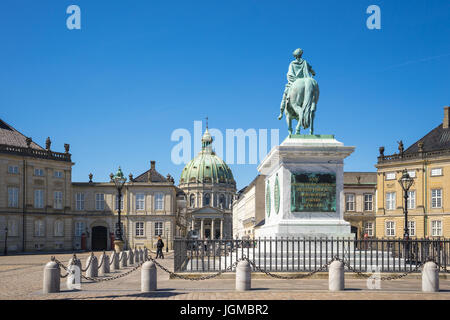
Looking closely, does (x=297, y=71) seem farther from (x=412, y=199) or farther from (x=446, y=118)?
(x=446, y=118)

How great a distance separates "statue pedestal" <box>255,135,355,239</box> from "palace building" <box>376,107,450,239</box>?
36.2 metres

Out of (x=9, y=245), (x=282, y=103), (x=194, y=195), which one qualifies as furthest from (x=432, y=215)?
(x=194, y=195)

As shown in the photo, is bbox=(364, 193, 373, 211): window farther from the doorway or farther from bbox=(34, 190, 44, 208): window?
bbox=(34, 190, 44, 208): window

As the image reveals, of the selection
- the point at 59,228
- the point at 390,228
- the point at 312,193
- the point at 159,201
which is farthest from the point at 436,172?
the point at 59,228

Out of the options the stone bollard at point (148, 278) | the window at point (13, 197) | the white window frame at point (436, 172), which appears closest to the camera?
the stone bollard at point (148, 278)

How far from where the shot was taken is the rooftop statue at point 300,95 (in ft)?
71.8

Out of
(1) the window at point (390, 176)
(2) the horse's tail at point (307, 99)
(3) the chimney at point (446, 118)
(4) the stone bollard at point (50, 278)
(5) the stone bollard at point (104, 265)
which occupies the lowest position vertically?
(5) the stone bollard at point (104, 265)

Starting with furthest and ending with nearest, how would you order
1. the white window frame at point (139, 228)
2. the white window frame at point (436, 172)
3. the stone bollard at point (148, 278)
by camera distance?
1. the white window frame at point (139, 228)
2. the white window frame at point (436, 172)
3. the stone bollard at point (148, 278)

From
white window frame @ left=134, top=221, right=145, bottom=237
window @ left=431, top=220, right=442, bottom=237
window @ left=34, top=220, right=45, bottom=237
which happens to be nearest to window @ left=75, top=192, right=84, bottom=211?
white window frame @ left=134, top=221, right=145, bottom=237

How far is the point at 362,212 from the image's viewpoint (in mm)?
75375

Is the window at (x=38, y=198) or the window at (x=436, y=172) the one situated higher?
the window at (x=436, y=172)

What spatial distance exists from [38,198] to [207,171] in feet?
426

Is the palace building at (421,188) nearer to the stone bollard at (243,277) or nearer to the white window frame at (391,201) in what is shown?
the white window frame at (391,201)

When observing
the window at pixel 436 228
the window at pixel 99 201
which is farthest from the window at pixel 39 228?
the window at pixel 436 228
